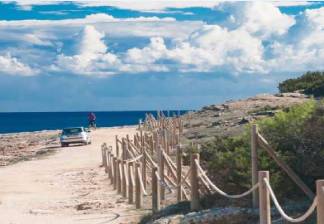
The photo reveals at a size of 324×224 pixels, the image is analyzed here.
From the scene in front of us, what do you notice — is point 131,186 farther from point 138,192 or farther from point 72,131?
point 72,131

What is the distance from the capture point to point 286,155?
12336 mm

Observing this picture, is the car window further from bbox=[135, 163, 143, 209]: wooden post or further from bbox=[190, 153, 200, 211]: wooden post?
bbox=[190, 153, 200, 211]: wooden post

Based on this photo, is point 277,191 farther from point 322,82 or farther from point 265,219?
point 322,82

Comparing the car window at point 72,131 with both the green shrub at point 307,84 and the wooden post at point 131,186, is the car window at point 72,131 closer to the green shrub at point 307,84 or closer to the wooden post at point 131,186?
the green shrub at point 307,84

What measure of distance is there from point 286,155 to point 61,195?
33.1 feet

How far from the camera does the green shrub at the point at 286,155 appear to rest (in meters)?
11.7

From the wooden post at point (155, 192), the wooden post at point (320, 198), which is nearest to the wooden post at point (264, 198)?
the wooden post at point (320, 198)

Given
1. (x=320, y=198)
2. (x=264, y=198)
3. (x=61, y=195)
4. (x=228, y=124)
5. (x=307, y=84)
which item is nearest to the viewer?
(x=320, y=198)

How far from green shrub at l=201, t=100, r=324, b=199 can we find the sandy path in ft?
9.54

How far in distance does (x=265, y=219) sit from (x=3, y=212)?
9797 mm

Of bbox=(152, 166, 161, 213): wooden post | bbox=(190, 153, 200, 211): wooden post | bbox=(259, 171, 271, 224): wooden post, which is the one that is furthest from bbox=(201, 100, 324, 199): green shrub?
bbox=(259, 171, 271, 224): wooden post

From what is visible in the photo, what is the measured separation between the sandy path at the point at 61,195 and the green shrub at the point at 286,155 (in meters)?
2.91

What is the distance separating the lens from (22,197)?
2092 cm

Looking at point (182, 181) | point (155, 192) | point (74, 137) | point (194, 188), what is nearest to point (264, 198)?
point (194, 188)
